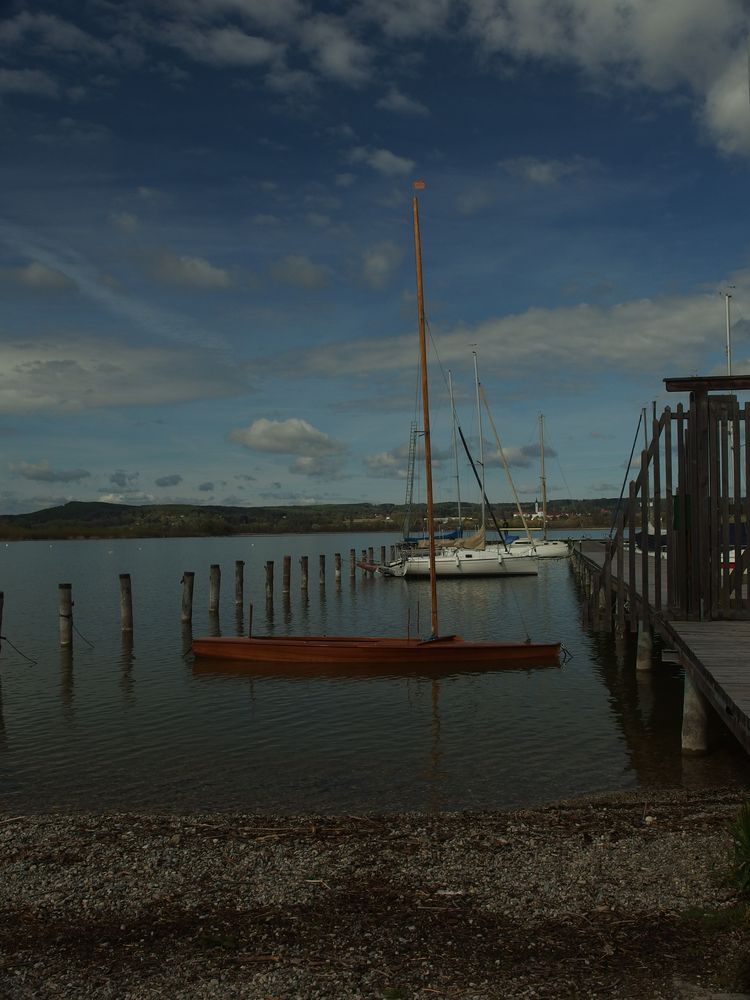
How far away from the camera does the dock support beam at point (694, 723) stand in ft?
40.5

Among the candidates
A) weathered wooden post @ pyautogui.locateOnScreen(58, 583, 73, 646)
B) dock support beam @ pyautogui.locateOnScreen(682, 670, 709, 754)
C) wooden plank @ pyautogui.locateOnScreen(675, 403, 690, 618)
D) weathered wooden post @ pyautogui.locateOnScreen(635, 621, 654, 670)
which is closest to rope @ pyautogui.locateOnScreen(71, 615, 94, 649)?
weathered wooden post @ pyautogui.locateOnScreen(58, 583, 73, 646)

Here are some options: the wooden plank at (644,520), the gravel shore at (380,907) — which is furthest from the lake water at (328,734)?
the wooden plank at (644,520)

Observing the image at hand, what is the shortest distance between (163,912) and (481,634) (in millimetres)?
22035

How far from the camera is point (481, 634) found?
28.5 metres

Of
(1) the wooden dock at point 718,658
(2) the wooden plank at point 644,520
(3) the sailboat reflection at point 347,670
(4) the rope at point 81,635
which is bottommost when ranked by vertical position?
(4) the rope at point 81,635

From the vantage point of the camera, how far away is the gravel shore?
5883 millimetres

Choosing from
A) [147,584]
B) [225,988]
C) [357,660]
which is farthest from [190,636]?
[147,584]

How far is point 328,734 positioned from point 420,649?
6.15 meters

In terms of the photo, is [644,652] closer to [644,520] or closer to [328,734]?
[644,520]

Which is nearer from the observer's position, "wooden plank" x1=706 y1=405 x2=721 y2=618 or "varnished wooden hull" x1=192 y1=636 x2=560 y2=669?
"wooden plank" x1=706 y1=405 x2=721 y2=618

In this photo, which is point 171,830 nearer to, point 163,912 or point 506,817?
point 163,912

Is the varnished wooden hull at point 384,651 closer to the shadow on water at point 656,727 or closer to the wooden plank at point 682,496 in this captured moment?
the shadow on water at point 656,727

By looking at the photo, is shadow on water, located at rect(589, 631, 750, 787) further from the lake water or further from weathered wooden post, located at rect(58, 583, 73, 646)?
weathered wooden post, located at rect(58, 583, 73, 646)

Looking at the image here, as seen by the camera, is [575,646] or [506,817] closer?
[506,817]
